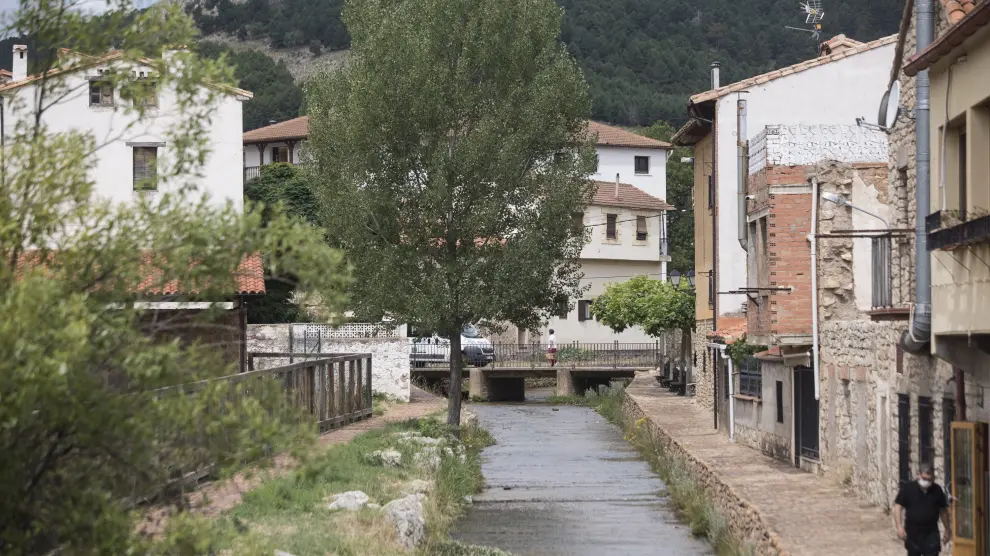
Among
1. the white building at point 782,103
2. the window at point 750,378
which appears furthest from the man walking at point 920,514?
the white building at point 782,103

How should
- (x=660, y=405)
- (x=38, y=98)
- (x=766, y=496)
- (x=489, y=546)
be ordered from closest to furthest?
(x=38, y=98)
(x=766, y=496)
(x=489, y=546)
(x=660, y=405)

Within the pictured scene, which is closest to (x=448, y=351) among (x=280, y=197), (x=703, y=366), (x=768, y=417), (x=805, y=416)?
(x=280, y=197)

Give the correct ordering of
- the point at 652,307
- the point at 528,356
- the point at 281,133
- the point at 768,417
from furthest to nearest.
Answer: the point at 281,133 → the point at 528,356 → the point at 652,307 → the point at 768,417

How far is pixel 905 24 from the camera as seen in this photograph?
655 inches

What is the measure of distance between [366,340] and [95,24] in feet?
108

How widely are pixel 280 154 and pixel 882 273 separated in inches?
2577

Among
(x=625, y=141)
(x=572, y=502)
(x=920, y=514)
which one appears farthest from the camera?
(x=625, y=141)

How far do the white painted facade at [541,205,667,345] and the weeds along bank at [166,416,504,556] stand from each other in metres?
42.2

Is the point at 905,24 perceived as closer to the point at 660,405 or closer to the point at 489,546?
the point at 489,546

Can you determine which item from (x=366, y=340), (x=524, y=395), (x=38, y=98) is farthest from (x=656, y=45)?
(x=38, y=98)

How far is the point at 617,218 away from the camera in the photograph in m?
72.0

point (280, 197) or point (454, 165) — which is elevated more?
point (280, 197)

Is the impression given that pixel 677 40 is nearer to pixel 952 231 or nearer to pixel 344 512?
pixel 344 512

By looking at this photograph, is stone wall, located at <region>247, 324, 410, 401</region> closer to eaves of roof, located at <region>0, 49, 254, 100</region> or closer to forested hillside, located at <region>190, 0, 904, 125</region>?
eaves of roof, located at <region>0, 49, 254, 100</region>
